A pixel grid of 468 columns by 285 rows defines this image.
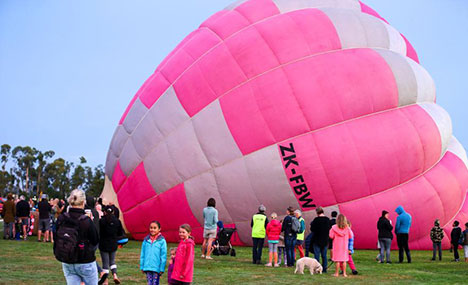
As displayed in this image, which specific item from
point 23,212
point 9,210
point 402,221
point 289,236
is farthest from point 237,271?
point 23,212

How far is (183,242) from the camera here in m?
6.07

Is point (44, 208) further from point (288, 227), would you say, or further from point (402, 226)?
point (402, 226)

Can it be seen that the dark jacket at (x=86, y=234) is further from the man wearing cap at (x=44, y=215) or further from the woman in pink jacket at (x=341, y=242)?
the man wearing cap at (x=44, y=215)

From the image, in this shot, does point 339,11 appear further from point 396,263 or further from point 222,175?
point 396,263

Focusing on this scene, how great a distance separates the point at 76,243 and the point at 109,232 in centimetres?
319

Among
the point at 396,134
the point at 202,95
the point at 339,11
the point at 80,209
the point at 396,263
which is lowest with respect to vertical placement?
the point at 396,263

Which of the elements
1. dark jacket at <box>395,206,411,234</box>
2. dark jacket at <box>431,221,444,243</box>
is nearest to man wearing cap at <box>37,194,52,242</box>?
dark jacket at <box>395,206,411,234</box>

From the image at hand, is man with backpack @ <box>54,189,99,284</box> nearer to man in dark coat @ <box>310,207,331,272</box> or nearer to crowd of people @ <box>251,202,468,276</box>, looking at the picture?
crowd of people @ <box>251,202,468,276</box>

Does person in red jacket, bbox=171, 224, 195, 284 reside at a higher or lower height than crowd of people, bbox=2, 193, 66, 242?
lower

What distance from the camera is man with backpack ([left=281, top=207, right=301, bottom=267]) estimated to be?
11.3m

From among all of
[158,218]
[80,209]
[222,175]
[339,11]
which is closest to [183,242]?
[80,209]

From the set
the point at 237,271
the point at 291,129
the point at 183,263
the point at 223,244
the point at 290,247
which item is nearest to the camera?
the point at 183,263

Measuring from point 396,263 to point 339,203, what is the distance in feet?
6.36

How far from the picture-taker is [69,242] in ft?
16.3
